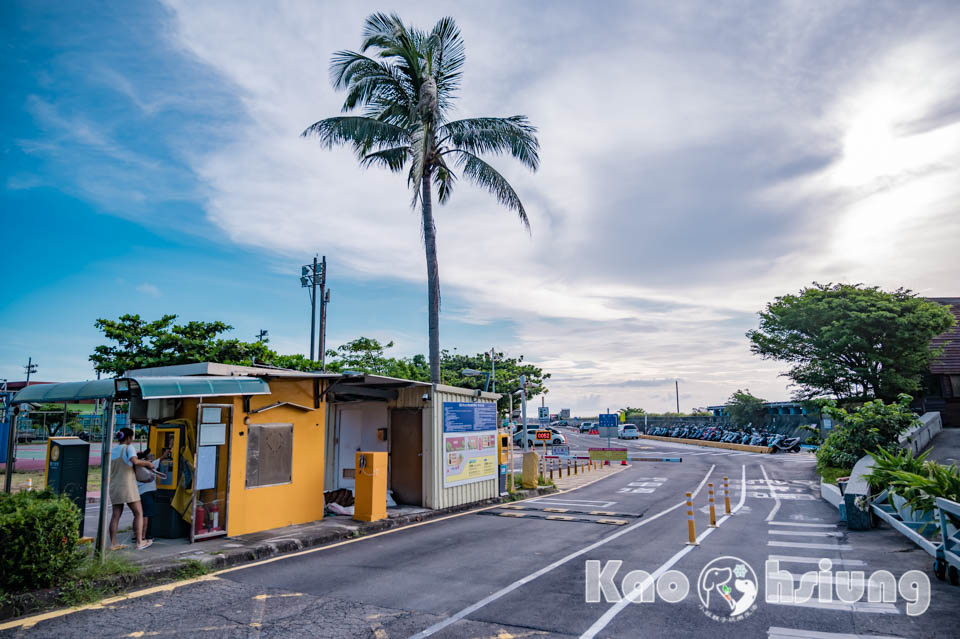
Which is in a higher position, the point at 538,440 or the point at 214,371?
the point at 214,371

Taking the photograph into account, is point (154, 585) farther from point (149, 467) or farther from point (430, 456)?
point (430, 456)

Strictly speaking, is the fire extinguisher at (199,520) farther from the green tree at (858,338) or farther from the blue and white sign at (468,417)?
the green tree at (858,338)

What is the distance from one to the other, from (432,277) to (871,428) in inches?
649

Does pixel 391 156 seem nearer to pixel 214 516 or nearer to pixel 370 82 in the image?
pixel 370 82

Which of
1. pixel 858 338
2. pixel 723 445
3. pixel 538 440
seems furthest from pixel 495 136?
pixel 723 445

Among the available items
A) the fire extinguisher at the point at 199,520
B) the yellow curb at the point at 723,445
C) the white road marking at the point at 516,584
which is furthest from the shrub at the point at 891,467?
the yellow curb at the point at 723,445

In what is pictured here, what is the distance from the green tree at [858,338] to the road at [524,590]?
82.4ft

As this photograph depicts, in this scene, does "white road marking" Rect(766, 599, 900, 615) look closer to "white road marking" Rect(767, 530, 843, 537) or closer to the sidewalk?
"white road marking" Rect(767, 530, 843, 537)

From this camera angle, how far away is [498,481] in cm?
1759

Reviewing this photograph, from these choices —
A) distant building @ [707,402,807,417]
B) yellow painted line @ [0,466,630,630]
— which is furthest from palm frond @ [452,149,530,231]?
distant building @ [707,402,807,417]

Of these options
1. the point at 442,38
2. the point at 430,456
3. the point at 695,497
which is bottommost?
the point at 695,497

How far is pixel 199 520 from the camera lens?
391 inches

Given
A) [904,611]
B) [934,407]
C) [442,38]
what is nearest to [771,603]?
[904,611]

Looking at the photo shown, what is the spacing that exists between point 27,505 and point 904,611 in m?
10.6
